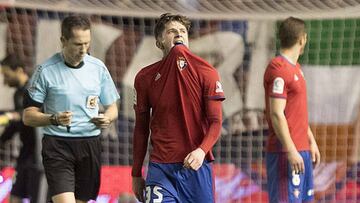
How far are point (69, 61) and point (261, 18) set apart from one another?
271cm

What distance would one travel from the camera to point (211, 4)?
28.3 ft

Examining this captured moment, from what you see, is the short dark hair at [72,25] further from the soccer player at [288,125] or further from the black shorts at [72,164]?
the soccer player at [288,125]

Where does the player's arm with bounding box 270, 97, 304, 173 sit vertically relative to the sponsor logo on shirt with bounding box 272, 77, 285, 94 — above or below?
below

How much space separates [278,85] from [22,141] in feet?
9.74

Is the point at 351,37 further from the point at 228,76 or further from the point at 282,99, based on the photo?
the point at 282,99

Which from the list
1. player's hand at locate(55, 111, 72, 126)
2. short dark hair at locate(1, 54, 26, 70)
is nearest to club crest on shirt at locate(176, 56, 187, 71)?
player's hand at locate(55, 111, 72, 126)

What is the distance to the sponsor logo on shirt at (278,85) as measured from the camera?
5707 mm

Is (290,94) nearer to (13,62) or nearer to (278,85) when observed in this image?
(278,85)

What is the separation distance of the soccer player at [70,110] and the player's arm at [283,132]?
1151 millimetres

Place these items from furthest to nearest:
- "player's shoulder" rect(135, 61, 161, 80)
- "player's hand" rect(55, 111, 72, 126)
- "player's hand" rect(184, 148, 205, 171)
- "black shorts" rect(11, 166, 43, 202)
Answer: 1. "black shorts" rect(11, 166, 43, 202)
2. "player's hand" rect(55, 111, 72, 126)
3. "player's shoulder" rect(135, 61, 161, 80)
4. "player's hand" rect(184, 148, 205, 171)

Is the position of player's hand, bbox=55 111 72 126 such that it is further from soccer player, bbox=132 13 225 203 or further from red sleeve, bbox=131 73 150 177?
soccer player, bbox=132 13 225 203

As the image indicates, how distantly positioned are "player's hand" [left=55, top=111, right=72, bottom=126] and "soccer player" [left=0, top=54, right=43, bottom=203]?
7.01ft

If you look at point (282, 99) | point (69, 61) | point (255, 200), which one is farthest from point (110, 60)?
point (282, 99)

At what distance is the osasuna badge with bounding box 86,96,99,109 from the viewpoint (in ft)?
19.4
